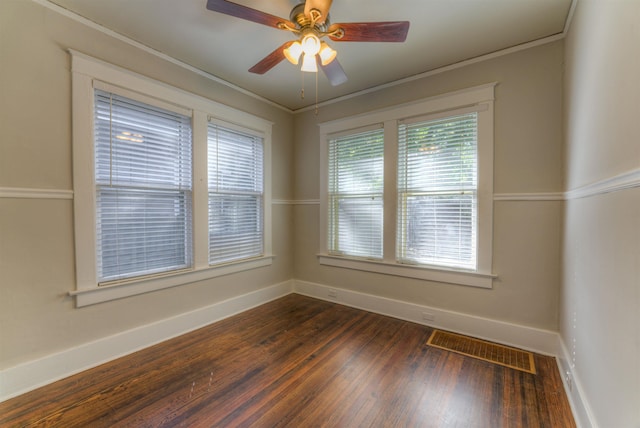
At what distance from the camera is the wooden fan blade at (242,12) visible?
1.48 meters

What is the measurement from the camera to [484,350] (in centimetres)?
229

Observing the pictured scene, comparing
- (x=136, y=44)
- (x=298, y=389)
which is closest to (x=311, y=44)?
(x=136, y=44)

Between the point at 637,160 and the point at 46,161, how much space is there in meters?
3.30

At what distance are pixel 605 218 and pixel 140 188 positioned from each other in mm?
3221

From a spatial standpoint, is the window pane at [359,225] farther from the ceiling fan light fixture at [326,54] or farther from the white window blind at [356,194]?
the ceiling fan light fixture at [326,54]

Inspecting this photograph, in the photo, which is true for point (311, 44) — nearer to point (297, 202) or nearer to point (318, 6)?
Answer: point (318, 6)

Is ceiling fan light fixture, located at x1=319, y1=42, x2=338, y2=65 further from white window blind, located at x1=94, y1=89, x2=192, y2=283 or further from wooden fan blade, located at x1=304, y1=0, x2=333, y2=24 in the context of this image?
white window blind, located at x1=94, y1=89, x2=192, y2=283

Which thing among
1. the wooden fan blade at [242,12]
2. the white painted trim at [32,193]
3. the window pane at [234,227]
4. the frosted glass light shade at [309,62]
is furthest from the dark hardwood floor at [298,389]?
the wooden fan blade at [242,12]

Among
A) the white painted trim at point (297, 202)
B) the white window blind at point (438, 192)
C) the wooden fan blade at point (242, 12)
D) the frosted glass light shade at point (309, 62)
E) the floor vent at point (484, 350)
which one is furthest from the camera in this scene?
the white painted trim at point (297, 202)

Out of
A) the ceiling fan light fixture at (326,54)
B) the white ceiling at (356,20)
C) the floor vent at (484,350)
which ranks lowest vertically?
the floor vent at (484,350)

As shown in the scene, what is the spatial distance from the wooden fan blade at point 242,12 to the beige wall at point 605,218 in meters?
1.69

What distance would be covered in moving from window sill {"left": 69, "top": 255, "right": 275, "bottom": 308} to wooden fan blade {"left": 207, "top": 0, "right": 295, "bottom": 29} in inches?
87.5

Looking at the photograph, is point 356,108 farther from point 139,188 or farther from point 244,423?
point 244,423

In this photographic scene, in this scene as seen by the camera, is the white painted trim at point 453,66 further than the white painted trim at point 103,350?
Yes
